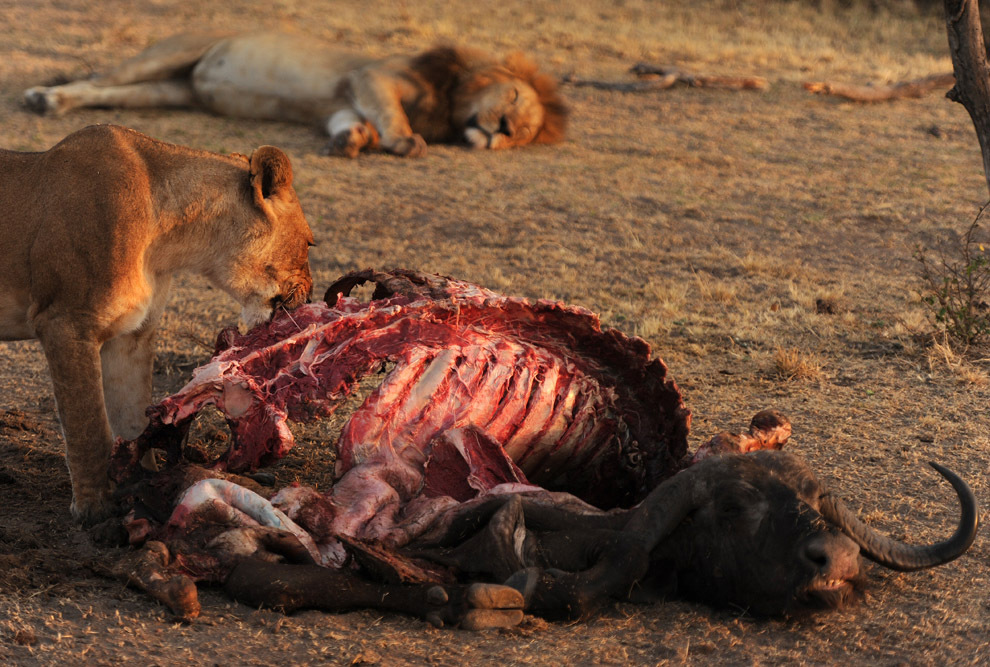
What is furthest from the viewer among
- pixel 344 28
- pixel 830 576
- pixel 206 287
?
pixel 344 28

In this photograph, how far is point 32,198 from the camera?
3.86 meters

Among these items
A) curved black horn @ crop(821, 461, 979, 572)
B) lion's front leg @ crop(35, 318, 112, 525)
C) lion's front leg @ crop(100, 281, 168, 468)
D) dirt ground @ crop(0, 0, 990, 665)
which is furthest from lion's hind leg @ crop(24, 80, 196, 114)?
curved black horn @ crop(821, 461, 979, 572)

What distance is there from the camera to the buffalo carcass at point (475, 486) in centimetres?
308

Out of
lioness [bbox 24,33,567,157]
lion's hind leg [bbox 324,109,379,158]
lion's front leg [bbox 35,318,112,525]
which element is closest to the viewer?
lion's front leg [bbox 35,318,112,525]

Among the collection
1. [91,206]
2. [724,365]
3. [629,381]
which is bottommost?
[724,365]

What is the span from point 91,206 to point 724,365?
3288mm

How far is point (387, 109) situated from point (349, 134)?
56cm

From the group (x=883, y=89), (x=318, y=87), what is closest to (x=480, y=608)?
(x=318, y=87)

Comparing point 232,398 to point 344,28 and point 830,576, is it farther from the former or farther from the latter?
point 344,28

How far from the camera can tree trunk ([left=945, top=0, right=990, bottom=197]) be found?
Result: 534 cm

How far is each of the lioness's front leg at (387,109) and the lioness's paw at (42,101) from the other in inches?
111

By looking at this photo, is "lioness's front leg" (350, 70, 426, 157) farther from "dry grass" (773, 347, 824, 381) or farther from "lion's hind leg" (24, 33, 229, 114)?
"dry grass" (773, 347, 824, 381)

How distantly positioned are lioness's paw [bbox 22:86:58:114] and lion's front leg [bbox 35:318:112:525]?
752cm

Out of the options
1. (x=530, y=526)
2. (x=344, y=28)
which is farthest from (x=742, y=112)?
(x=530, y=526)
